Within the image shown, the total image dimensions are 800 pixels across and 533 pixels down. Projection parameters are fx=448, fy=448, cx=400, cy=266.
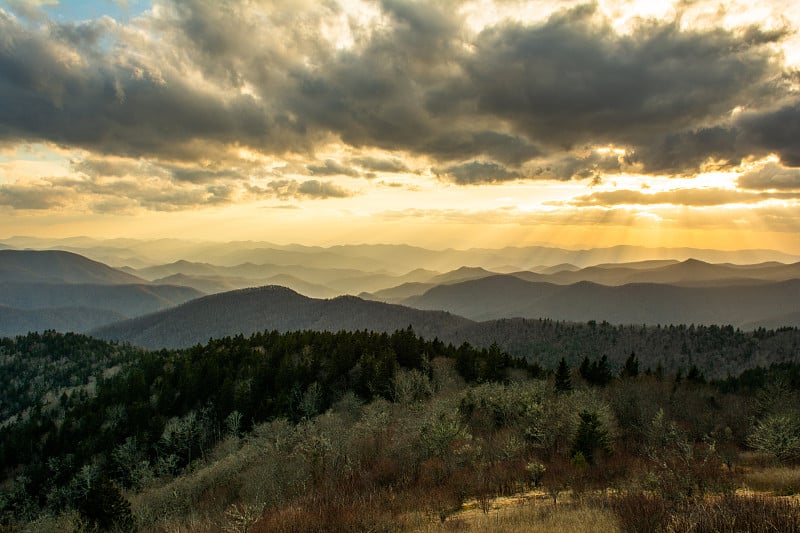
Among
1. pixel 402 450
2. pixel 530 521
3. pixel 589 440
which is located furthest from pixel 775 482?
pixel 402 450

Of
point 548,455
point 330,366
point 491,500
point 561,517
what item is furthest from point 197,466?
point 561,517

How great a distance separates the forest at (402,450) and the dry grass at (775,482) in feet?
0.40

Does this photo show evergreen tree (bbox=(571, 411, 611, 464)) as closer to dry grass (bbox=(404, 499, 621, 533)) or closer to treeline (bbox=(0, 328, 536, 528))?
dry grass (bbox=(404, 499, 621, 533))

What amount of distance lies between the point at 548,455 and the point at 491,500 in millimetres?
13792

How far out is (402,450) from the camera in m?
30.4

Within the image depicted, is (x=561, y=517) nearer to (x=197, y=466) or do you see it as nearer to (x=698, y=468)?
(x=698, y=468)

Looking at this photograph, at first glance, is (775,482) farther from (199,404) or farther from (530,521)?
(199,404)

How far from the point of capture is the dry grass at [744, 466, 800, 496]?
19.3 meters

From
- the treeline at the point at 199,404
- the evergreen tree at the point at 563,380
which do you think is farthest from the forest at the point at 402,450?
the treeline at the point at 199,404

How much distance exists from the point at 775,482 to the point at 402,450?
65.3 feet

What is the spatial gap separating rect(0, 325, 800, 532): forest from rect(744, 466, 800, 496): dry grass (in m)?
0.12

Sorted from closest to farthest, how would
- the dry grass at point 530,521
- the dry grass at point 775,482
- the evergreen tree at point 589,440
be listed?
the dry grass at point 530,521 → the dry grass at point 775,482 → the evergreen tree at point 589,440

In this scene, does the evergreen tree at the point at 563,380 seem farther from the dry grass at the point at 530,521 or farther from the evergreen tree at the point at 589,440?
the dry grass at the point at 530,521

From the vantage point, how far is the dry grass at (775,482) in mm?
19312
